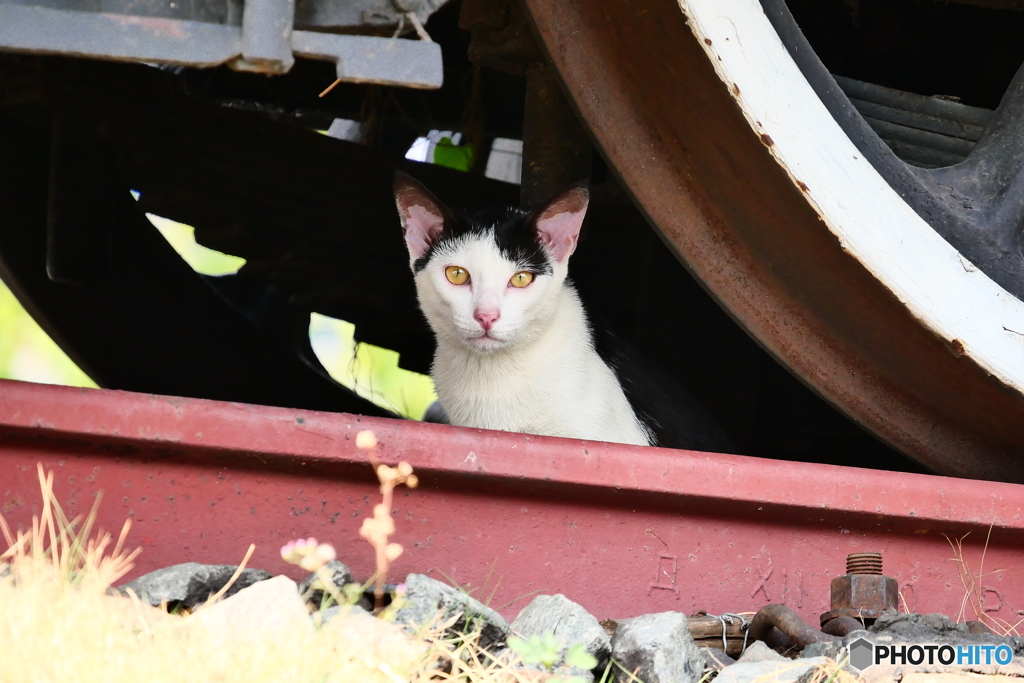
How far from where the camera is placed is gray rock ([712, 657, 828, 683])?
1.14 m

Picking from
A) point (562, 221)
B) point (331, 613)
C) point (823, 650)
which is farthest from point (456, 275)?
point (823, 650)

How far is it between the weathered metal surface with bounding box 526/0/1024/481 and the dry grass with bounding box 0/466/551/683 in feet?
3.07

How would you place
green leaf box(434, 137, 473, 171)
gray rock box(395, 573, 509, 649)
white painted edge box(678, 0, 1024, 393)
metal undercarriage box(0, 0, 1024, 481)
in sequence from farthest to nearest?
green leaf box(434, 137, 473, 171), metal undercarriage box(0, 0, 1024, 481), white painted edge box(678, 0, 1024, 393), gray rock box(395, 573, 509, 649)

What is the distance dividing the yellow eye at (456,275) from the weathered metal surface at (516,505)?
2.41ft

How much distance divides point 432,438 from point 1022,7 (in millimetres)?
1627

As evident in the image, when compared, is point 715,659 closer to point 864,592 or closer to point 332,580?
point 864,592

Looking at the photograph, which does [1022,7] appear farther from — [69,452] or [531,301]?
[69,452]

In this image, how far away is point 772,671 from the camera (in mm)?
1156

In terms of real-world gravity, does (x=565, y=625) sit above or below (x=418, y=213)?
below

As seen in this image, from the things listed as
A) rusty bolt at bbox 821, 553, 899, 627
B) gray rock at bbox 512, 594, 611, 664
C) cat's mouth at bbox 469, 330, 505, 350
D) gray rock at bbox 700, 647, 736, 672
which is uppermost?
cat's mouth at bbox 469, 330, 505, 350

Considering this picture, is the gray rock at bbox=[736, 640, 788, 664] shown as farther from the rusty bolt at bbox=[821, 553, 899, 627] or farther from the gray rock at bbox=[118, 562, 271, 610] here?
the gray rock at bbox=[118, 562, 271, 610]

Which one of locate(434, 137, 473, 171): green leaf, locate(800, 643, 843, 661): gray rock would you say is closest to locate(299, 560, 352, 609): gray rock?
locate(800, 643, 843, 661): gray rock

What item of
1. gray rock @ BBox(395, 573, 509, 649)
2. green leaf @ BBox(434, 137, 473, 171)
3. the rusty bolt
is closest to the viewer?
gray rock @ BBox(395, 573, 509, 649)
